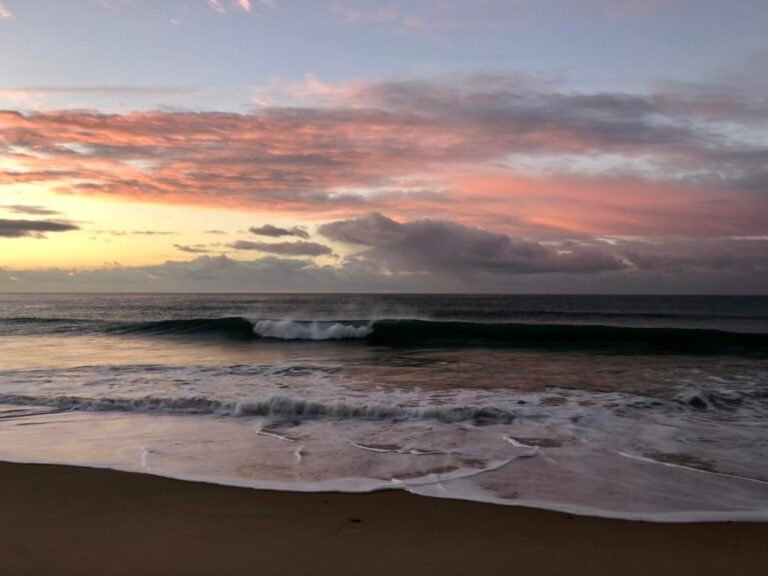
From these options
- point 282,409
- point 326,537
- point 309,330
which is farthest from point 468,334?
point 326,537

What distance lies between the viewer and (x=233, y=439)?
667 centimetres

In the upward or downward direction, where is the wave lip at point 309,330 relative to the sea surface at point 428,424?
A: downward

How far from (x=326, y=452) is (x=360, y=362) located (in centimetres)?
908

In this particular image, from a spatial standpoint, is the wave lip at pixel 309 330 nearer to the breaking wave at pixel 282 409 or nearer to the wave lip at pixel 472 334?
the wave lip at pixel 472 334

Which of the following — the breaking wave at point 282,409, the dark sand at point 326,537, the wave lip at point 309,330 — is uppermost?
the dark sand at point 326,537

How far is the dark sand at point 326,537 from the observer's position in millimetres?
3363

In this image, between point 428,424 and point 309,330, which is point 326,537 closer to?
point 428,424

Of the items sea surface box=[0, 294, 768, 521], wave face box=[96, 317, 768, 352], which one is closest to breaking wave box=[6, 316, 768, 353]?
wave face box=[96, 317, 768, 352]

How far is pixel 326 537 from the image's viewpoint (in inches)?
150

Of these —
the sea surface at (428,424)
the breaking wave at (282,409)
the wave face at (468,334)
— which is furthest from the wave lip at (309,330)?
the breaking wave at (282,409)

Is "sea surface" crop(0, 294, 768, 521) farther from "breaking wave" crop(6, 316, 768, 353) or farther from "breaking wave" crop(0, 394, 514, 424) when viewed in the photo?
"breaking wave" crop(6, 316, 768, 353)

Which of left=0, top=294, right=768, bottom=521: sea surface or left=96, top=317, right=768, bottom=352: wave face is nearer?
left=0, top=294, right=768, bottom=521: sea surface

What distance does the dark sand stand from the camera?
3.36 meters

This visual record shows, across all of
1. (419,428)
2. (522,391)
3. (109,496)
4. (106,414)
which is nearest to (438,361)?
(522,391)
